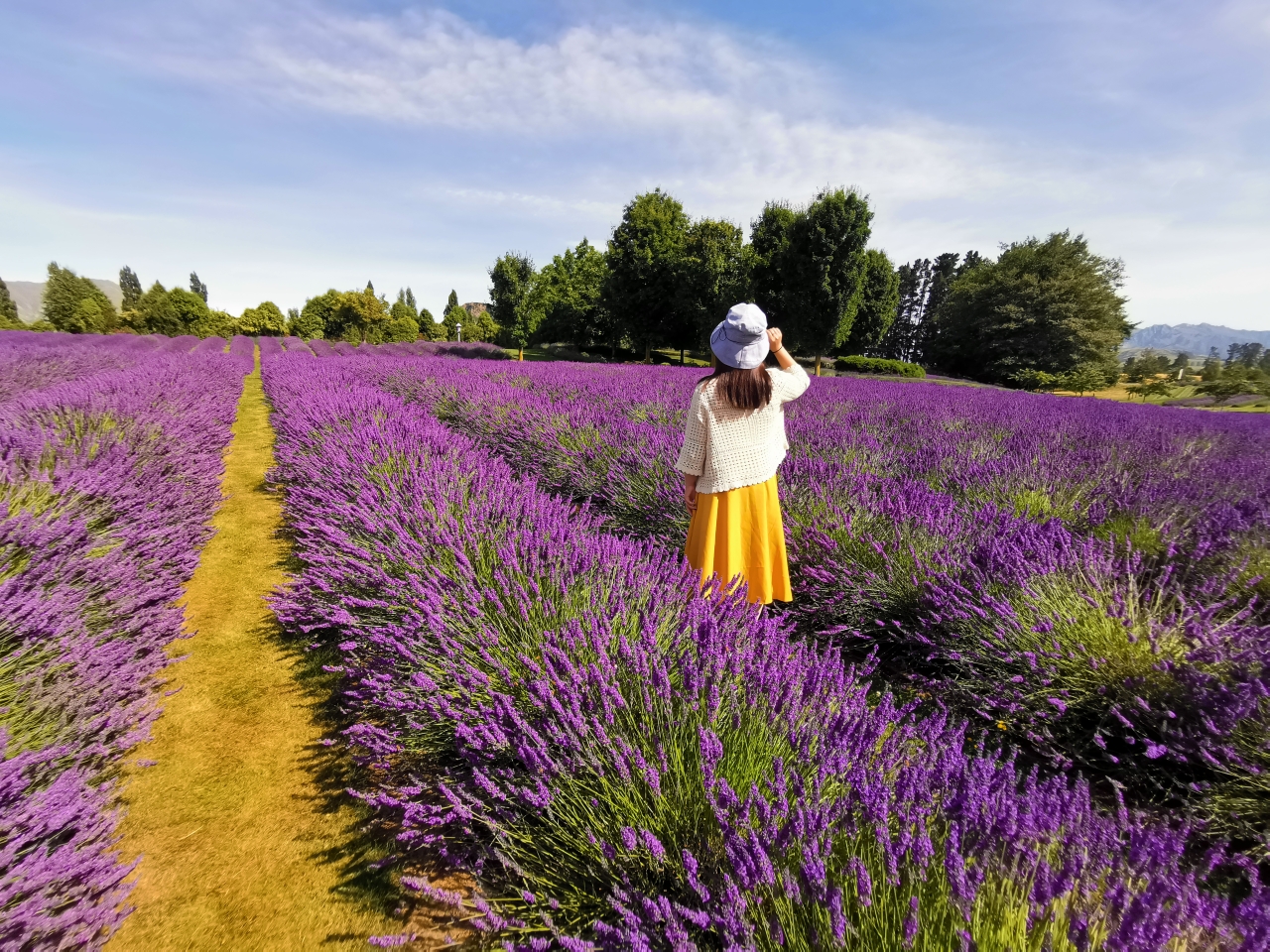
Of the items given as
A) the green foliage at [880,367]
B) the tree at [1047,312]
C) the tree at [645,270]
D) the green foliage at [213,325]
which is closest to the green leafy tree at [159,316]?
the green foliage at [213,325]

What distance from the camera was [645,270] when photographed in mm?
23500

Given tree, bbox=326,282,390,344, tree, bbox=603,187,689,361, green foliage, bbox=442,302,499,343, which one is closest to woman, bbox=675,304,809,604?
tree, bbox=603,187,689,361

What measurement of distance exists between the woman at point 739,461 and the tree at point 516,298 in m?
22.8

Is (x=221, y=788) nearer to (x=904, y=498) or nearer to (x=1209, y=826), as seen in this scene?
(x=1209, y=826)

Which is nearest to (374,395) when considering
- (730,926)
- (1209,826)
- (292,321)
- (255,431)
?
(255,431)

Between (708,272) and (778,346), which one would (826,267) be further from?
(778,346)

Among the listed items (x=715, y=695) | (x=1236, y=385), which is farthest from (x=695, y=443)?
(x=1236, y=385)

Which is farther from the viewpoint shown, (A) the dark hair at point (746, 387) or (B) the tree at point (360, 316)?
(B) the tree at point (360, 316)

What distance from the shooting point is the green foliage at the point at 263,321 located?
42938 millimetres

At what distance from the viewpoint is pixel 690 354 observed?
3572 cm

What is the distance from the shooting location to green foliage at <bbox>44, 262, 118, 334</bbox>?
130 feet

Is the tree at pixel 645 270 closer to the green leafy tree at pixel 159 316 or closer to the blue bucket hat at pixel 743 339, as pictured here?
the blue bucket hat at pixel 743 339

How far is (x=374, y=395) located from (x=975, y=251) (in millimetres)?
63486

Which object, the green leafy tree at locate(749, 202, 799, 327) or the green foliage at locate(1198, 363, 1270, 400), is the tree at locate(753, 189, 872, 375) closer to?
the green leafy tree at locate(749, 202, 799, 327)
